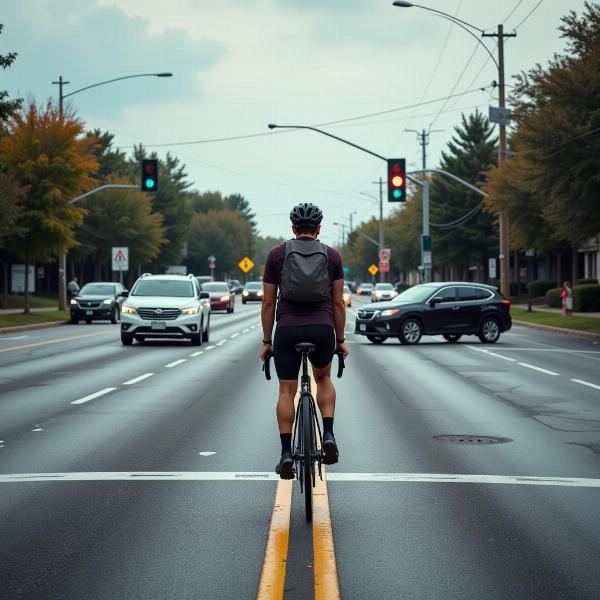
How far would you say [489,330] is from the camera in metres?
29.6

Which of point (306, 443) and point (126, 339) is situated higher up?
point (306, 443)

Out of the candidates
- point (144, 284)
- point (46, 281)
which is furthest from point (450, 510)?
point (46, 281)

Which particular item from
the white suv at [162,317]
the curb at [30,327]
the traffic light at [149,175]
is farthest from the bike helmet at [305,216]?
the traffic light at [149,175]

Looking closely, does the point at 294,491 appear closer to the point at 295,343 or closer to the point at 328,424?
the point at 328,424

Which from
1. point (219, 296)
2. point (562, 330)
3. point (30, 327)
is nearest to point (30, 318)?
point (30, 327)

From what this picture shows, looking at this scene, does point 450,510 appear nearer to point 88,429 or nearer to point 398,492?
point 398,492

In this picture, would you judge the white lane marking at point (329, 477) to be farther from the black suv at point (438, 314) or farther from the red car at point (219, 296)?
the red car at point (219, 296)

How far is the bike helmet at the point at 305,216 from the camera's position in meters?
7.51

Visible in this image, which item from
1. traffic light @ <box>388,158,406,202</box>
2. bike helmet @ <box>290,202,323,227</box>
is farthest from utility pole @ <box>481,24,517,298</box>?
bike helmet @ <box>290,202,323,227</box>

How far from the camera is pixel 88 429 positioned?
11477mm

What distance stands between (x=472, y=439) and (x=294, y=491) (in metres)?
3.19

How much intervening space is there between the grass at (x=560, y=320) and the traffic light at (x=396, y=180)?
22.5 ft

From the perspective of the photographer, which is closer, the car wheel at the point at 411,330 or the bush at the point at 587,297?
the car wheel at the point at 411,330

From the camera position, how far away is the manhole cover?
1064 centimetres
